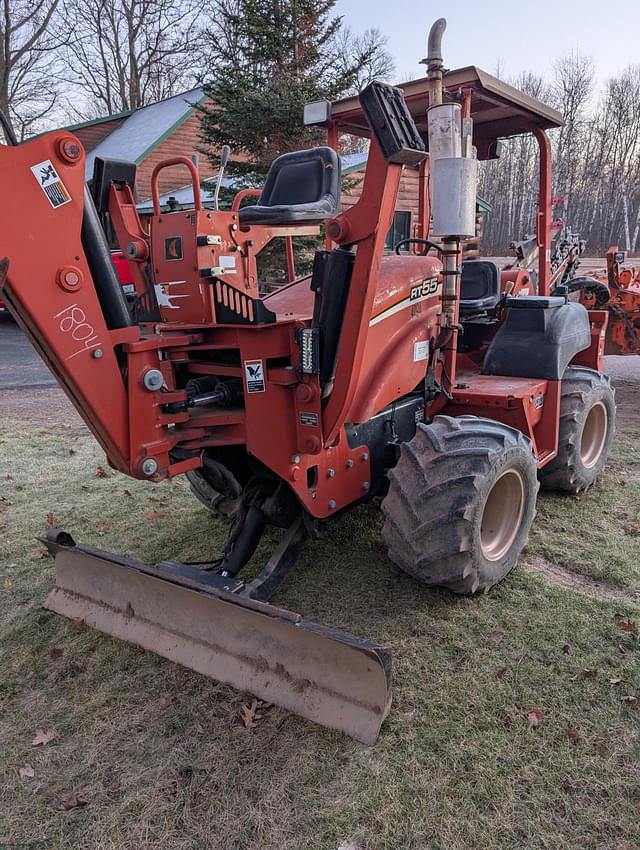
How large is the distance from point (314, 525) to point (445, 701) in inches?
42.8

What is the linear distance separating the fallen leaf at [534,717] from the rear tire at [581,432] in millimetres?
2170

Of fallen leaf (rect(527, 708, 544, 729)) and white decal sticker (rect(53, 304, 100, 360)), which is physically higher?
white decal sticker (rect(53, 304, 100, 360))

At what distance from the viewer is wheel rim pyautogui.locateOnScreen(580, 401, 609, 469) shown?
488cm

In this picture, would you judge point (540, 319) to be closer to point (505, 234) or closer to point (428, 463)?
point (428, 463)

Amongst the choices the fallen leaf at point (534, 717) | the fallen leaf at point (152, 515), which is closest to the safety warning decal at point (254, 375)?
the fallen leaf at point (534, 717)

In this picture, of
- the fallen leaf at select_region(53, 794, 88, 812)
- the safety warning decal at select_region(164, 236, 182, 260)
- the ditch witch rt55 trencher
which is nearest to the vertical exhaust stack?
the ditch witch rt55 trencher

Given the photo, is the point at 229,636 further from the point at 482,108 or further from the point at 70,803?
the point at 482,108

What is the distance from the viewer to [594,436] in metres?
4.96

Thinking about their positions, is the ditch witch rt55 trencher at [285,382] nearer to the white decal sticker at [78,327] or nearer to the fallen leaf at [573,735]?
the white decal sticker at [78,327]

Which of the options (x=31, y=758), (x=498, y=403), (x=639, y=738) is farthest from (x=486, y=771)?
(x=498, y=403)

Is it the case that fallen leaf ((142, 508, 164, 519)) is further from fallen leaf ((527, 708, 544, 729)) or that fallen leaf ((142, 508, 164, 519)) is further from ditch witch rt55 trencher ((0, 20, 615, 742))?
fallen leaf ((527, 708, 544, 729))

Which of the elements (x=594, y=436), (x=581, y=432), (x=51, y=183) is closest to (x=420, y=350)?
(x=581, y=432)

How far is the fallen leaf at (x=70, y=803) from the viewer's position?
2270 mm

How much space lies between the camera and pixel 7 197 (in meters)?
2.24
